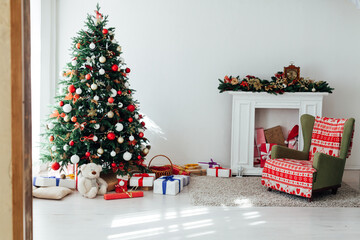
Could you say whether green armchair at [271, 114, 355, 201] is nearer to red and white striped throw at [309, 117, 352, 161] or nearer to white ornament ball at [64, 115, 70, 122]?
red and white striped throw at [309, 117, 352, 161]

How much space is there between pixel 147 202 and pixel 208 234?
1.10 m

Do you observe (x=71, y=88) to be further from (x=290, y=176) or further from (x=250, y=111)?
(x=290, y=176)

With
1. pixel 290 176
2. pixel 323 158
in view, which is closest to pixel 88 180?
pixel 290 176

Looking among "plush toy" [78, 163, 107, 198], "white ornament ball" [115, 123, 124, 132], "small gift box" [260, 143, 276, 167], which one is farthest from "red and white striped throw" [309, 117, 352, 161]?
"plush toy" [78, 163, 107, 198]

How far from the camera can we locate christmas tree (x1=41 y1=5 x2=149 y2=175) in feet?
14.2

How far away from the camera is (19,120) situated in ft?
4.09

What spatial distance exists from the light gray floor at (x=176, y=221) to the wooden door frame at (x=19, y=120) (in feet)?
5.86

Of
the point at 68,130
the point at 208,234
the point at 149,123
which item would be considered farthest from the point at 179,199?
the point at 149,123

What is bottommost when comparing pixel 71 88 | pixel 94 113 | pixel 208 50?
pixel 94 113

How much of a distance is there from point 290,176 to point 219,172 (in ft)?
4.35

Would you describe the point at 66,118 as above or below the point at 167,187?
above

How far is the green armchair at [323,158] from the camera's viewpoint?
13.7ft

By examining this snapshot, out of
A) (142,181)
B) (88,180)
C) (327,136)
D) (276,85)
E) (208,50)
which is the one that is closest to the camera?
(88,180)

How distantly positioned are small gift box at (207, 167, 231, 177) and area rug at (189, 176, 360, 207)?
0.91ft
